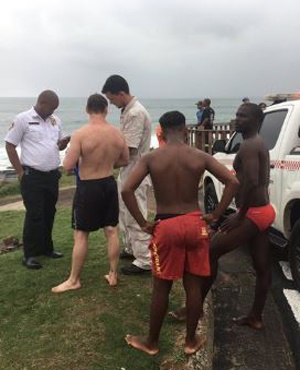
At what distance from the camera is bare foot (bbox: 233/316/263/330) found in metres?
4.55

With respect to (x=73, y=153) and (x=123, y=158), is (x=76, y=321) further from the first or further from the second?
(x=123, y=158)

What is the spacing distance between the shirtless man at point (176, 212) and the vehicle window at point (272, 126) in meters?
2.43

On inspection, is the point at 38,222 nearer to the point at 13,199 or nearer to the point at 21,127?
the point at 21,127

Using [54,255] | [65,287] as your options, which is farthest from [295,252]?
[54,255]

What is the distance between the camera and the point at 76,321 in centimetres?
430

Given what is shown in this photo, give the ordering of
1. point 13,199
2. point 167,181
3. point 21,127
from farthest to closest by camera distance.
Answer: point 13,199 < point 21,127 < point 167,181

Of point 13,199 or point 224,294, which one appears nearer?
point 224,294

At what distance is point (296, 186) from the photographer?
5.26 meters

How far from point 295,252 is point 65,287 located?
230cm

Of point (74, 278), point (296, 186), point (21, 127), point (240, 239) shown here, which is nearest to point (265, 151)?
point (240, 239)

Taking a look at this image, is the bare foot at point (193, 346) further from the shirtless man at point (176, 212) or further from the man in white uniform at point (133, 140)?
the man in white uniform at point (133, 140)

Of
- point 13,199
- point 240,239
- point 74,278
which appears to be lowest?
point 13,199

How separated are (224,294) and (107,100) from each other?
229cm

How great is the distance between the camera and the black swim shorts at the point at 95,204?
480 centimetres
